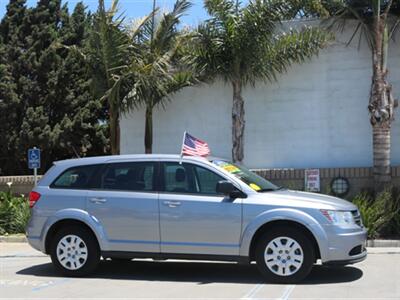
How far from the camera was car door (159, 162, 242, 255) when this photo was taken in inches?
320

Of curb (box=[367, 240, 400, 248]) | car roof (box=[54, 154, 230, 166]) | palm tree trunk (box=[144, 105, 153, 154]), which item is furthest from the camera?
palm tree trunk (box=[144, 105, 153, 154])

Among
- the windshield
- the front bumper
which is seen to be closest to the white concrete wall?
the windshield

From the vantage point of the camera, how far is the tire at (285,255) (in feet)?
26.1

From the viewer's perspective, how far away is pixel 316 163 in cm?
1501

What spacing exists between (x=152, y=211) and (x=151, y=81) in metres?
6.74

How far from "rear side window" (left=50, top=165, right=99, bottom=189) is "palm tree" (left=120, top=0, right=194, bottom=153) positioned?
19.3 ft

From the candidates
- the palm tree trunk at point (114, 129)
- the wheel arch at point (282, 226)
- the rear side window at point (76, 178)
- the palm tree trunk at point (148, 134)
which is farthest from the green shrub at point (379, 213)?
the palm tree trunk at point (114, 129)

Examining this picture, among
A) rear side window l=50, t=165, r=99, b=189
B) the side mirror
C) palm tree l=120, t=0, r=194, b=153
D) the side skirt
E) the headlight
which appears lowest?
the side skirt

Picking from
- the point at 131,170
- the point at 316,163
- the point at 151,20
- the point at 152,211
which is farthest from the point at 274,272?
the point at 151,20

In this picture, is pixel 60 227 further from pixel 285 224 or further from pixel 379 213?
pixel 379 213

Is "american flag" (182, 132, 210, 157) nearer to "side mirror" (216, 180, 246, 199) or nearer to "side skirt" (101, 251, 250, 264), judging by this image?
"side mirror" (216, 180, 246, 199)

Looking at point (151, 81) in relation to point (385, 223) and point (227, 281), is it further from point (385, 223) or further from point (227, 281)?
point (227, 281)

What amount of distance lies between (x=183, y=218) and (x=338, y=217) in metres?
2.08

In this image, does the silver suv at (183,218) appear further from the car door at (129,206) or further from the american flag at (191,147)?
the american flag at (191,147)
